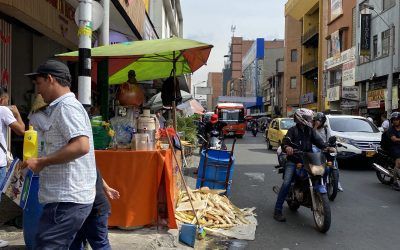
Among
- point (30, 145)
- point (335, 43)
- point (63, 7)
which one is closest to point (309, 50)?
point (335, 43)

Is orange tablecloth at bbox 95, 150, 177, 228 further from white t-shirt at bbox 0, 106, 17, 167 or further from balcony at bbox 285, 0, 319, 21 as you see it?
balcony at bbox 285, 0, 319, 21

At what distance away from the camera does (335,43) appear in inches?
1689

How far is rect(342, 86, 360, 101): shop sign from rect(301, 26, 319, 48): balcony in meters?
18.6

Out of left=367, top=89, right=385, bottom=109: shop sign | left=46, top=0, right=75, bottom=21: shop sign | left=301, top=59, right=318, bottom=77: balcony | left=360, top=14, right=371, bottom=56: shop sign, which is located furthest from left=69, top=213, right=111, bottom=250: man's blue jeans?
left=301, top=59, right=318, bottom=77: balcony

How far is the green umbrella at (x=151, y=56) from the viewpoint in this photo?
255 inches

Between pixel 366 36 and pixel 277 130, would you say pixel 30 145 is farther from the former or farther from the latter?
pixel 366 36

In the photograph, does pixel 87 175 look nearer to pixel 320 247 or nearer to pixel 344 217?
pixel 320 247

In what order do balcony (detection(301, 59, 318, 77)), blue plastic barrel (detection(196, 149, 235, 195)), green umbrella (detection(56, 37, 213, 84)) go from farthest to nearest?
balcony (detection(301, 59, 318, 77)) → blue plastic barrel (detection(196, 149, 235, 195)) → green umbrella (detection(56, 37, 213, 84))

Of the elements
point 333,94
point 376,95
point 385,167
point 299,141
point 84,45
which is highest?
point 333,94

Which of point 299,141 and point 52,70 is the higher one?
point 52,70

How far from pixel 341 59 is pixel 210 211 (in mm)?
36471

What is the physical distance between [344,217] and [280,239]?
6.35 feet

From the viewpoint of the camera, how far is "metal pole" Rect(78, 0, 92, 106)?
5348 millimetres

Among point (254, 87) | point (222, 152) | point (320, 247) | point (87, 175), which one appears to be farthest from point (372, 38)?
point (254, 87)
